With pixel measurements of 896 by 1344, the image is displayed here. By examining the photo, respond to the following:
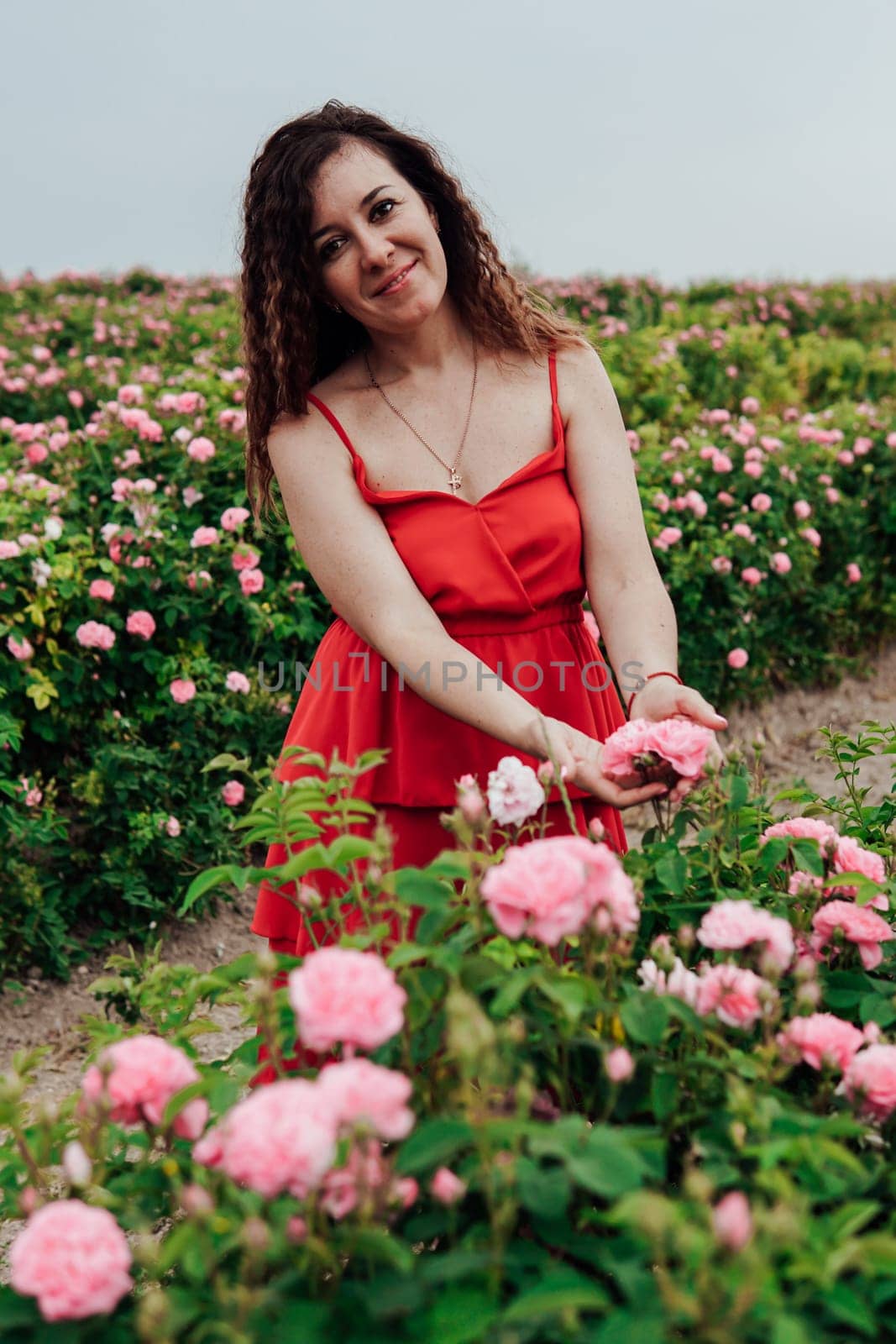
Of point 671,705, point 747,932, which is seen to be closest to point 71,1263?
point 747,932

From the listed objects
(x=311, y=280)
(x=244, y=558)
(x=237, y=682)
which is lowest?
(x=237, y=682)

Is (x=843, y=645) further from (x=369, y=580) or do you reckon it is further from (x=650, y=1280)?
(x=650, y=1280)

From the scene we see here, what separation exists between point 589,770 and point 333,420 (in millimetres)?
960

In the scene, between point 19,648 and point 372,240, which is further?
point 19,648

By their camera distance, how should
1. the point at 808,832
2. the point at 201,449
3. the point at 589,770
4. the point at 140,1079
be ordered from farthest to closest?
1. the point at 201,449
2. the point at 589,770
3. the point at 808,832
4. the point at 140,1079

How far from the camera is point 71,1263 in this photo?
35.4 inches

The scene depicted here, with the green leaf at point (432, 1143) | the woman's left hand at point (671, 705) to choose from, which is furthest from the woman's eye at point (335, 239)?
the green leaf at point (432, 1143)

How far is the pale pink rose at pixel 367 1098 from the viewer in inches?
35.0

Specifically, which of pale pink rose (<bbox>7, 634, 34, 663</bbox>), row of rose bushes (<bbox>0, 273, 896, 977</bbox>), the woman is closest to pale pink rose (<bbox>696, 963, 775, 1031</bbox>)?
the woman

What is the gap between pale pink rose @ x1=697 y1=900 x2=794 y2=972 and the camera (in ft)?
3.93

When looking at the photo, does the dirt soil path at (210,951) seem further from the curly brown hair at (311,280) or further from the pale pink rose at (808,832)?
the curly brown hair at (311,280)

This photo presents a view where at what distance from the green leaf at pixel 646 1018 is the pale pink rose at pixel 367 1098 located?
262 millimetres

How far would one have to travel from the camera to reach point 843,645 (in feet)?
20.9

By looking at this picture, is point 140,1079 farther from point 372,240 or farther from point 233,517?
point 233,517
